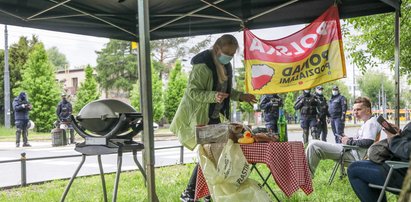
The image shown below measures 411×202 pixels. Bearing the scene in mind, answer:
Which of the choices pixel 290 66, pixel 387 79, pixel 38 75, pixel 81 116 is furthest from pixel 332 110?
pixel 387 79

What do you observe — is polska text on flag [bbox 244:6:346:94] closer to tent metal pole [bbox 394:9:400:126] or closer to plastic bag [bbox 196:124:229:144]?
tent metal pole [bbox 394:9:400:126]

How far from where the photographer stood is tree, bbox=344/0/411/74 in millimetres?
10578

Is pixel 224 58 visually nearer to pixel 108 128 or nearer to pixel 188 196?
pixel 108 128

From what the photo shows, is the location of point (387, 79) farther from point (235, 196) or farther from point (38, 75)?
point (235, 196)

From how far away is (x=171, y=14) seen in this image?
18.9ft

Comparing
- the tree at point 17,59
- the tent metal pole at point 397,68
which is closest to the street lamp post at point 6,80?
the tree at point 17,59

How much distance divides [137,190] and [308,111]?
24.4ft

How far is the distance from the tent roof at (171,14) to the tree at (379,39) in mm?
4895

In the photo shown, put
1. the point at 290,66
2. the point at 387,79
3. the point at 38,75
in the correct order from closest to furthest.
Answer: the point at 290,66
the point at 38,75
the point at 387,79

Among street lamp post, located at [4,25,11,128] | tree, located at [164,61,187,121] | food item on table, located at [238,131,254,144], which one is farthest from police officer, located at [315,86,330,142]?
street lamp post, located at [4,25,11,128]

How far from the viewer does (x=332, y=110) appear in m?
12.9

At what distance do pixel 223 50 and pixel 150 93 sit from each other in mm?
1078

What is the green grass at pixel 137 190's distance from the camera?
5125 mm

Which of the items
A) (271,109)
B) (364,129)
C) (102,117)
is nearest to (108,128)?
(102,117)
